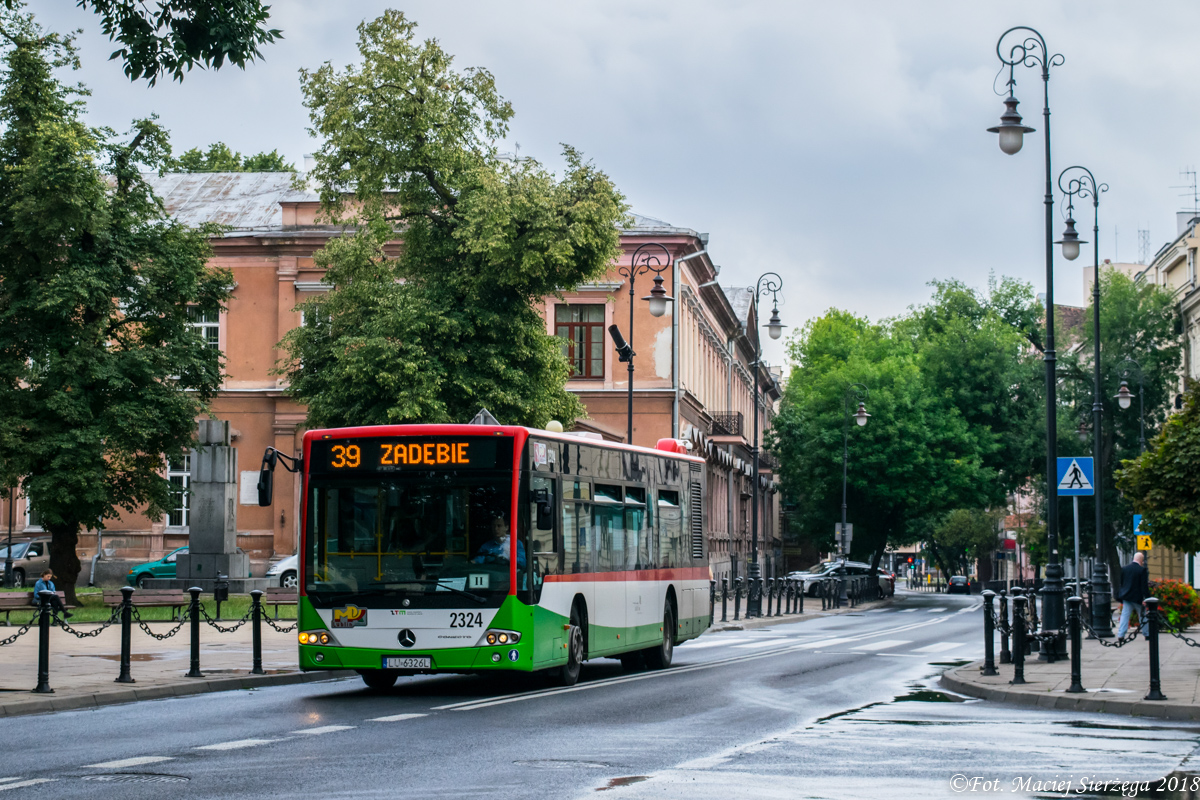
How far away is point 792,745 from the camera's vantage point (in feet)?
37.0

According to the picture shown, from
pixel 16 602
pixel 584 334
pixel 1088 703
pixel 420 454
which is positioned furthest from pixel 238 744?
pixel 584 334

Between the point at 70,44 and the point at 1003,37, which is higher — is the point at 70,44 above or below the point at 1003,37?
above

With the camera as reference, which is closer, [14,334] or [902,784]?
[902,784]

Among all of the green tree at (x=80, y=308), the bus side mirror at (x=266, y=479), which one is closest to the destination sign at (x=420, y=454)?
the bus side mirror at (x=266, y=479)

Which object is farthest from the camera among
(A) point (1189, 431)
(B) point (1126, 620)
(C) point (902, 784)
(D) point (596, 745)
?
(B) point (1126, 620)

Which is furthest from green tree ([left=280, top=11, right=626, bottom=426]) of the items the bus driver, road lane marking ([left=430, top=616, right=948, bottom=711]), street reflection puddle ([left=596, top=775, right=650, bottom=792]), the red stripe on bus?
street reflection puddle ([left=596, top=775, right=650, bottom=792])

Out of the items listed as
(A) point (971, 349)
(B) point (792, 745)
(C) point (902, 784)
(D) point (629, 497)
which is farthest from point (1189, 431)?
(A) point (971, 349)

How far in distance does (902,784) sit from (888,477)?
5787 cm

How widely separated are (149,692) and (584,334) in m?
36.9

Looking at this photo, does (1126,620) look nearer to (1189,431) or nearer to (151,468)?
(1189,431)

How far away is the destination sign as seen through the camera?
15.8 meters

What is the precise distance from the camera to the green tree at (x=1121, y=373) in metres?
67.7

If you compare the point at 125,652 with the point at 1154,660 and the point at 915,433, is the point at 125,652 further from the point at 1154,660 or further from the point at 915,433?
the point at 915,433

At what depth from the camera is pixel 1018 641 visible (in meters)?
17.4
